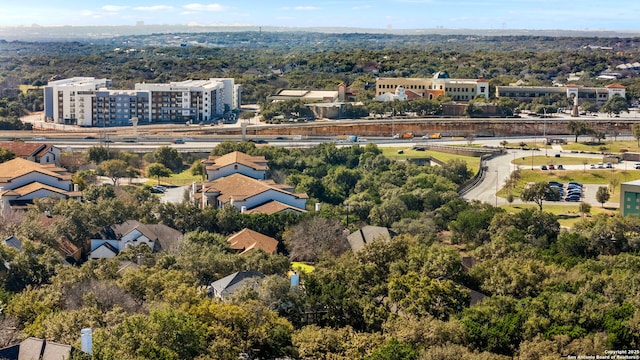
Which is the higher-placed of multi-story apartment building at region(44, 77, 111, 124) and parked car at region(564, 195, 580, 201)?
multi-story apartment building at region(44, 77, 111, 124)

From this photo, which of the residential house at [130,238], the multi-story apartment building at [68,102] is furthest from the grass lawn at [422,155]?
the multi-story apartment building at [68,102]

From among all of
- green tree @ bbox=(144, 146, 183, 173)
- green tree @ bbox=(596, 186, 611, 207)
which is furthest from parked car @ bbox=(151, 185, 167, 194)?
green tree @ bbox=(596, 186, 611, 207)

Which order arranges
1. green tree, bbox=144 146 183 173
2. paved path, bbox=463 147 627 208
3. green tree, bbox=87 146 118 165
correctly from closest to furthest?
paved path, bbox=463 147 627 208 → green tree, bbox=87 146 118 165 → green tree, bbox=144 146 183 173

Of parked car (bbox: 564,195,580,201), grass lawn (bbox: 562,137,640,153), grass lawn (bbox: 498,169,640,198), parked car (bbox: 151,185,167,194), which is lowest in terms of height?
parked car (bbox: 564,195,580,201)

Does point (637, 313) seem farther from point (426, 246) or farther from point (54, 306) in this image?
point (54, 306)

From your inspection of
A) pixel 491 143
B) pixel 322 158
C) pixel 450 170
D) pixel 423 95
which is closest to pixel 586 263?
pixel 450 170

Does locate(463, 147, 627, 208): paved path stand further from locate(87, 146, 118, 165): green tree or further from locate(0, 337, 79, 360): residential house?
locate(0, 337, 79, 360): residential house

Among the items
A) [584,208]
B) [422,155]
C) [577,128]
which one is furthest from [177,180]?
[577,128]

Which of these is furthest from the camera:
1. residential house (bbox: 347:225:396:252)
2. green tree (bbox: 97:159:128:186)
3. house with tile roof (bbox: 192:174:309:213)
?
green tree (bbox: 97:159:128:186)
